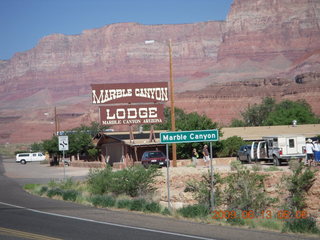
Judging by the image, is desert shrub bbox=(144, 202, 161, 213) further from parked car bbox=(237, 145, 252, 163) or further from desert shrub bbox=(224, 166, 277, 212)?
parked car bbox=(237, 145, 252, 163)

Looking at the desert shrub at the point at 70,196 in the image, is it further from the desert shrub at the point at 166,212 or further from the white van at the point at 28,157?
the white van at the point at 28,157

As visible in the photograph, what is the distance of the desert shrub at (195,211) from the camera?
18803 mm

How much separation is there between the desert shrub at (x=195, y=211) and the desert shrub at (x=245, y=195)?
1532 millimetres

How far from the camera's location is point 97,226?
55.6 ft

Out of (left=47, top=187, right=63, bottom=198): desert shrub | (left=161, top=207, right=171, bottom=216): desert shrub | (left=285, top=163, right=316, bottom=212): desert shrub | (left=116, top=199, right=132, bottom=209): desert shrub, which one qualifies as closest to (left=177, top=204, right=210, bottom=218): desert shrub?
(left=161, top=207, right=171, bottom=216): desert shrub

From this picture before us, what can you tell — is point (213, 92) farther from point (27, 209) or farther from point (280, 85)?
point (27, 209)

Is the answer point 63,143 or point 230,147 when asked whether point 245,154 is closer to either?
point 230,147

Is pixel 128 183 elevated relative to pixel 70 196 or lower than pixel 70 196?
elevated

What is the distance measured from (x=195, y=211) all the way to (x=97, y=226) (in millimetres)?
3513

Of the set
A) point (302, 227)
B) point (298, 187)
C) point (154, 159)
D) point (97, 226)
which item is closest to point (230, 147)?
point (154, 159)

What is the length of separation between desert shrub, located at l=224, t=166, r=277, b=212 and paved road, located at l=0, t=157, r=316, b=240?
3.28 m

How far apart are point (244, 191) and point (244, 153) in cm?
2050

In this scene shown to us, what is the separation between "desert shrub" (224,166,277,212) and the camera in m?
20.8

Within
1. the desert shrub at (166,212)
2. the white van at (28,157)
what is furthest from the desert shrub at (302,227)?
the white van at (28,157)
